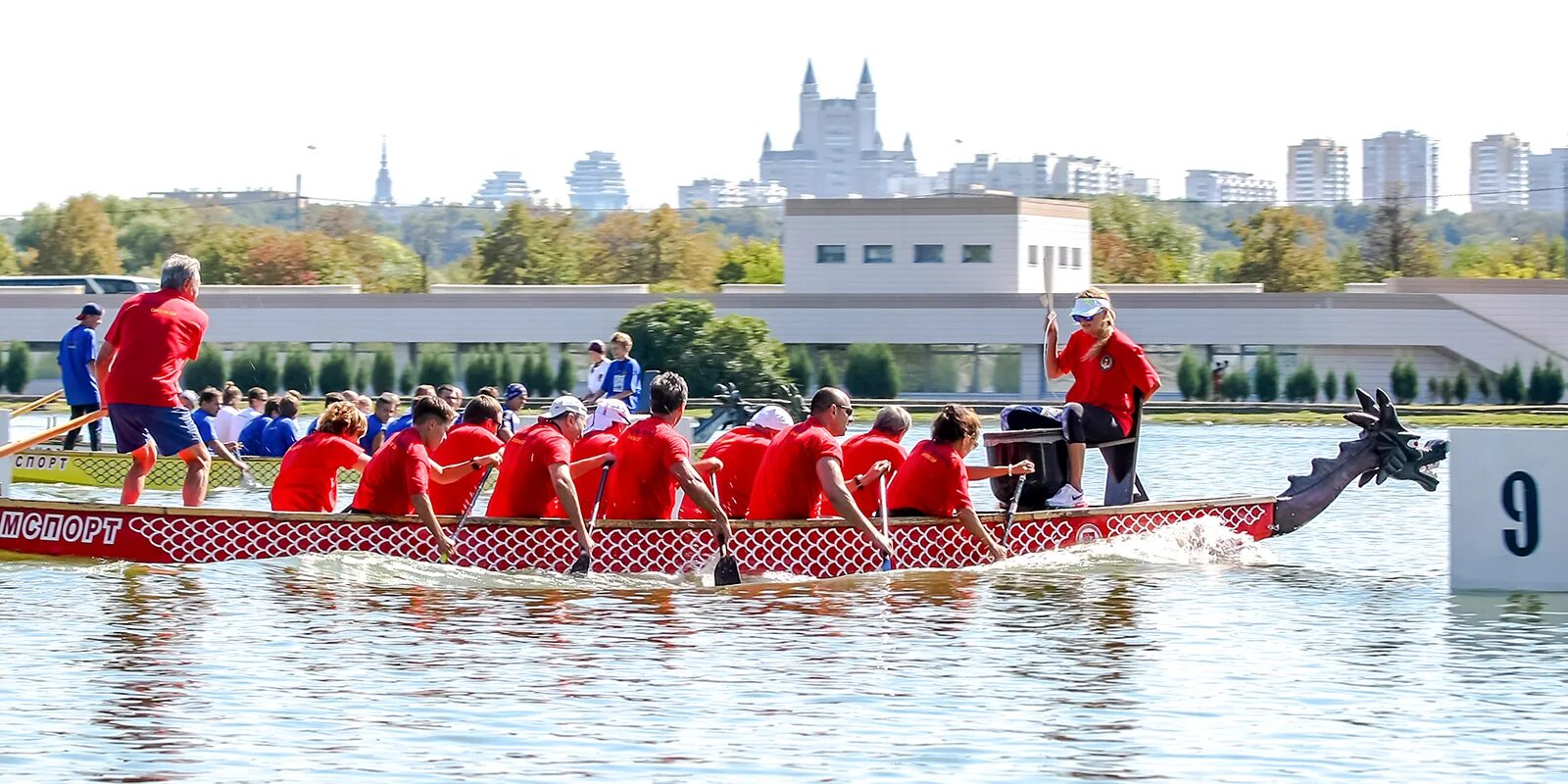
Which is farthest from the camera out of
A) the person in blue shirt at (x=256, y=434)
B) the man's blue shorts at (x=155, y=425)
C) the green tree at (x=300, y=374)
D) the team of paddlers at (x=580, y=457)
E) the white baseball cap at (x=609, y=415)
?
the green tree at (x=300, y=374)

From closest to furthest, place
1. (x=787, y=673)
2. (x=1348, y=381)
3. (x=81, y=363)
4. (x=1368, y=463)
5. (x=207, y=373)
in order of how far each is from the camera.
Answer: (x=787, y=673), (x=1368, y=463), (x=81, y=363), (x=1348, y=381), (x=207, y=373)

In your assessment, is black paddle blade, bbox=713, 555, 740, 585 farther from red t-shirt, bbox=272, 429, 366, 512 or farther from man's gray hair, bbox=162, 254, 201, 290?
man's gray hair, bbox=162, 254, 201, 290

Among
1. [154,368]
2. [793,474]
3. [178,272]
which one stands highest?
[178,272]

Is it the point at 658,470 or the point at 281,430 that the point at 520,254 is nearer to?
the point at 281,430

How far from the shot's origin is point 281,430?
25.2m

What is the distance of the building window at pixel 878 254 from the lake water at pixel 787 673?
5655cm

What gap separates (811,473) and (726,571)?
89 centimetres

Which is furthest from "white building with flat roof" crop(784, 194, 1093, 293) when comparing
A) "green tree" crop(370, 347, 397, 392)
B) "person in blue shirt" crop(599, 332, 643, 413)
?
"person in blue shirt" crop(599, 332, 643, 413)

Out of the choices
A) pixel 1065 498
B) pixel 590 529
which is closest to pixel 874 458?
pixel 1065 498

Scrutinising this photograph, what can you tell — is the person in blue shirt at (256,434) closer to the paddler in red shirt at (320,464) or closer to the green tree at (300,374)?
the paddler in red shirt at (320,464)

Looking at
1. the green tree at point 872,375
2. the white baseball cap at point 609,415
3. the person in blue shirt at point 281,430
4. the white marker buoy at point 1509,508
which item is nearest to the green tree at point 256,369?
the green tree at point 872,375

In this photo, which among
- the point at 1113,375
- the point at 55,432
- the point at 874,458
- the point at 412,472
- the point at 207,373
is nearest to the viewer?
the point at 412,472

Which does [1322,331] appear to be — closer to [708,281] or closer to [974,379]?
[974,379]

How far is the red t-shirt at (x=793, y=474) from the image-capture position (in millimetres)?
15695
